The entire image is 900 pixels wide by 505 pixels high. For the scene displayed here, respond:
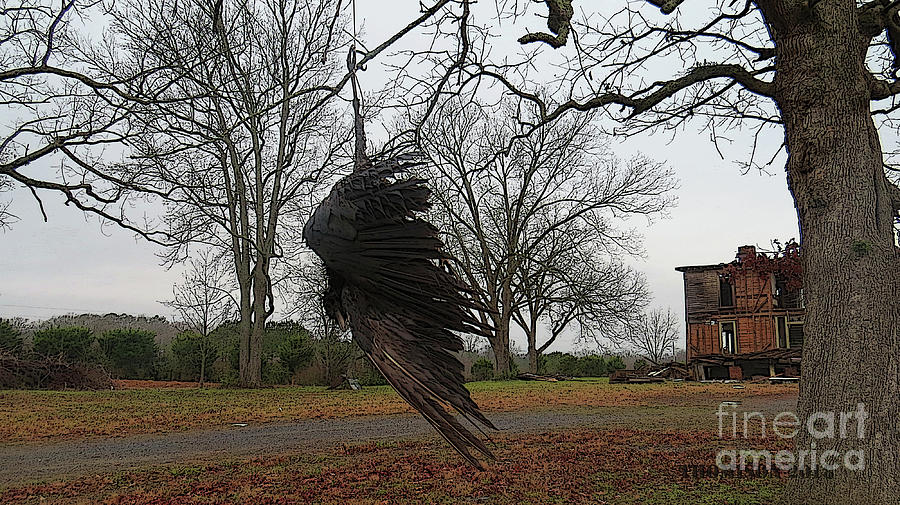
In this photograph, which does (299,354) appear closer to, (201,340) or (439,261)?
(201,340)

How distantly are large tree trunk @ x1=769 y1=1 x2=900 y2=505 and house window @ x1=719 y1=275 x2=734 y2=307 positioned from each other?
2924cm

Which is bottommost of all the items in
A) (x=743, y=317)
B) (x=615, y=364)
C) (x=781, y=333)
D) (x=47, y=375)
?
(x=615, y=364)

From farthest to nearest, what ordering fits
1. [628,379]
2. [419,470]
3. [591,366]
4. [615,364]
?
[615,364], [591,366], [628,379], [419,470]

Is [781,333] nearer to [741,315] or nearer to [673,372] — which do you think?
[741,315]

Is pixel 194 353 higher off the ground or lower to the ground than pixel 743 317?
lower

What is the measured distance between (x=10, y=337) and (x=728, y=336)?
2965cm

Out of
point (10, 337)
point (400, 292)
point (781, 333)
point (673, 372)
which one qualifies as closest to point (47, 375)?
point (10, 337)

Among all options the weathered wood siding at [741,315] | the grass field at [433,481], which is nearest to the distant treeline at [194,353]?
the weathered wood siding at [741,315]

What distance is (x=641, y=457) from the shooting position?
729 cm

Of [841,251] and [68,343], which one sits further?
[68,343]

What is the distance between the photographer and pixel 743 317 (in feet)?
101

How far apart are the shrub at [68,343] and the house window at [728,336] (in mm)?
26397

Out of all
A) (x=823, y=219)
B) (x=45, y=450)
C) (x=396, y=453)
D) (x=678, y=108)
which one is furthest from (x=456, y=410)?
(x=45, y=450)

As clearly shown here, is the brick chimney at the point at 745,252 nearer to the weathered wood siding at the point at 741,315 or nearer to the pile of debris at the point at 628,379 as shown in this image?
the weathered wood siding at the point at 741,315
